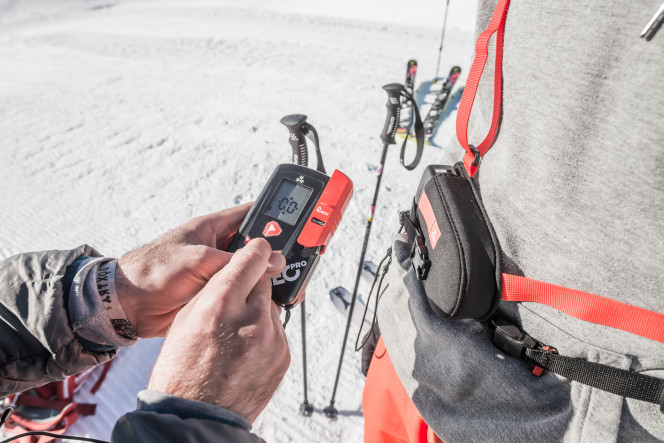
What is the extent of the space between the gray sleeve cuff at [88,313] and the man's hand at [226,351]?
0.37 m

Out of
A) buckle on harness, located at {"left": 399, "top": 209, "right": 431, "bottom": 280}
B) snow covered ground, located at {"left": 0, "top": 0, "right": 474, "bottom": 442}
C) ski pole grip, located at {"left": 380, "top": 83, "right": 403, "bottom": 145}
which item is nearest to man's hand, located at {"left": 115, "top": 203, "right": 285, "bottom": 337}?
buckle on harness, located at {"left": 399, "top": 209, "right": 431, "bottom": 280}

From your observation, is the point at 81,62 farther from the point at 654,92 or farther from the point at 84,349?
the point at 654,92

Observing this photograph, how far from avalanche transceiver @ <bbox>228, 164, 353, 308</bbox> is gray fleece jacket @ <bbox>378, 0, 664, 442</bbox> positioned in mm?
434

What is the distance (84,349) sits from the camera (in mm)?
934

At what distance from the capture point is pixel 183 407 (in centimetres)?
58

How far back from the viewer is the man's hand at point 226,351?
24.3 inches

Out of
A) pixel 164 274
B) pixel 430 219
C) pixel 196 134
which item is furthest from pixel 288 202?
pixel 196 134

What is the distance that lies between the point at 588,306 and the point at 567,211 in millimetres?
149

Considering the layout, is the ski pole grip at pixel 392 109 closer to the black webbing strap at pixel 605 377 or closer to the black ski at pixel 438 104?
the black webbing strap at pixel 605 377

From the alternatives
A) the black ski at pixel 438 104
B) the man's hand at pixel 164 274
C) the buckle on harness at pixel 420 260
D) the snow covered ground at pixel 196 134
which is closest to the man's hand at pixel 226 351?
the man's hand at pixel 164 274

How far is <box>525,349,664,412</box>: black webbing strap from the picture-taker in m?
0.52

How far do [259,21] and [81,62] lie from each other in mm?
3422

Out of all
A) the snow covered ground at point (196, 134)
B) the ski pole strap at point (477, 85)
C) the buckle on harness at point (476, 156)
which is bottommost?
the snow covered ground at point (196, 134)

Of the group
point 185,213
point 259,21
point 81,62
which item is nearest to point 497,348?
point 185,213
